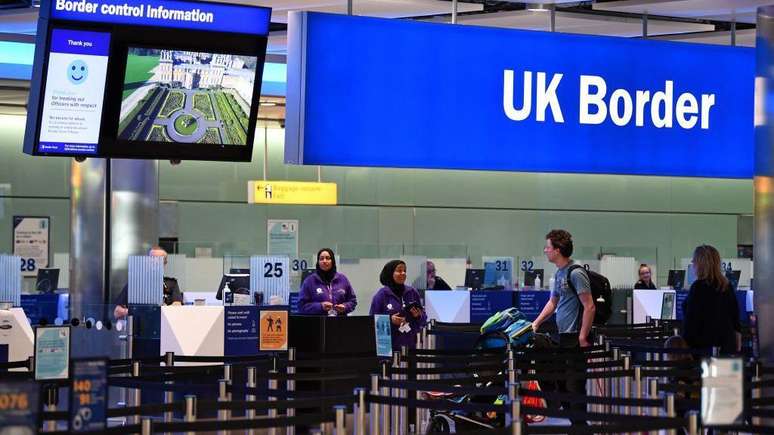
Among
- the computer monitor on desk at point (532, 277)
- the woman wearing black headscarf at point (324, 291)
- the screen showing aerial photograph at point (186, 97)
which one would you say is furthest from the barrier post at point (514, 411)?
the computer monitor on desk at point (532, 277)

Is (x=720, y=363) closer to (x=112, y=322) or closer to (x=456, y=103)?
(x=456, y=103)

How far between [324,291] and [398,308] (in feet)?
2.41

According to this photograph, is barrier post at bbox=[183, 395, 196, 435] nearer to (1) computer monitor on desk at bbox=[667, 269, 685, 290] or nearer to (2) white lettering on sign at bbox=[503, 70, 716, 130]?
(2) white lettering on sign at bbox=[503, 70, 716, 130]

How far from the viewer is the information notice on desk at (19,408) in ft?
11.8

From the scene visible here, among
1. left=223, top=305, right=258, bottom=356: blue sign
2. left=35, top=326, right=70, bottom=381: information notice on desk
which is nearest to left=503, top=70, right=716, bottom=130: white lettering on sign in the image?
left=35, top=326, right=70, bottom=381: information notice on desk

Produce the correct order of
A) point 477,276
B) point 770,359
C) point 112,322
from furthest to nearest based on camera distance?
point 477,276
point 112,322
point 770,359

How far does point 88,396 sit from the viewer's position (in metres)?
3.95

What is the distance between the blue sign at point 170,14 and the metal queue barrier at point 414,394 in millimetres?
1809

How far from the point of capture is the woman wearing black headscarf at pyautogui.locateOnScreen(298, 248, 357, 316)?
1083 cm

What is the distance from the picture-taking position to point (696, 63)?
7.91 m

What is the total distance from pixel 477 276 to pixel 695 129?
8830 millimetres

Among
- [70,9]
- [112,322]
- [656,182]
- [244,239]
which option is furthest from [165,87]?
[656,182]

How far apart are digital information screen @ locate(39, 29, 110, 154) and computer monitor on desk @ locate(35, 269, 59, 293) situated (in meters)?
7.94

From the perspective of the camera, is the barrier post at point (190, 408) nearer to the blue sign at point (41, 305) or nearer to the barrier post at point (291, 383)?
the barrier post at point (291, 383)
